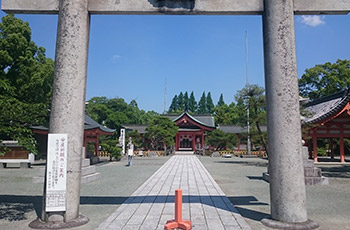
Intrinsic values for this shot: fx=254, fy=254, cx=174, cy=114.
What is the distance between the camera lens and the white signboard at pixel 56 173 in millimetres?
4852

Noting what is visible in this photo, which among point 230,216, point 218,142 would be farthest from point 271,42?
point 218,142

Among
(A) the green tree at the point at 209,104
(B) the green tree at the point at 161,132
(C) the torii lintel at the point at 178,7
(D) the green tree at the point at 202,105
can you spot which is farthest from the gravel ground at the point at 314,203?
(A) the green tree at the point at 209,104

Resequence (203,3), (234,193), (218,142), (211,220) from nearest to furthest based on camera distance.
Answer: (211,220) < (203,3) < (234,193) < (218,142)

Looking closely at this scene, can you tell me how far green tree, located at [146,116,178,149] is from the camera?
32.4 meters

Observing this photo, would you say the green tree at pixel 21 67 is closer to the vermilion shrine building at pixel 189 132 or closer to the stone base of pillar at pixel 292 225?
the stone base of pillar at pixel 292 225

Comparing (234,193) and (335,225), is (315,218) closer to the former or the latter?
(335,225)

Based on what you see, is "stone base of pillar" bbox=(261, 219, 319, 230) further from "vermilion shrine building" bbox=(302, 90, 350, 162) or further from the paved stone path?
"vermilion shrine building" bbox=(302, 90, 350, 162)

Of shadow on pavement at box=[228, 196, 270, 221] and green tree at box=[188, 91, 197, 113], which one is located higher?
green tree at box=[188, 91, 197, 113]

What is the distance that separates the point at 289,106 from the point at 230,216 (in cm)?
265

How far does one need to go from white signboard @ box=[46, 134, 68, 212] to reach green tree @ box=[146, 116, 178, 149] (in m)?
27.3

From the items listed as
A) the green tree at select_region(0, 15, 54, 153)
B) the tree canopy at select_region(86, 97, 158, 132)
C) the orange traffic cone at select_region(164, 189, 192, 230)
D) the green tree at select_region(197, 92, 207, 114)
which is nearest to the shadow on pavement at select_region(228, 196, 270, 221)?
the orange traffic cone at select_region(164, 189, 192, 230)

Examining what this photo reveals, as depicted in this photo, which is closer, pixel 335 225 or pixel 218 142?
pixel 335 225

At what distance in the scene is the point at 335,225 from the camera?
16.5ft

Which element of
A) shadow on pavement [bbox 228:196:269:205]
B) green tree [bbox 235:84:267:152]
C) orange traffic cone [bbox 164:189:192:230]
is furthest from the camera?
green tree [bbox 235:84:267:152]
